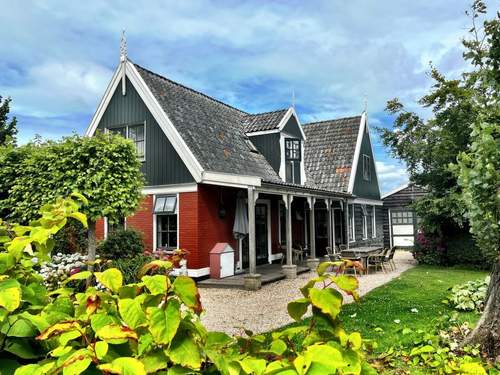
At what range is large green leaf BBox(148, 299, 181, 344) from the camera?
4.04 ft

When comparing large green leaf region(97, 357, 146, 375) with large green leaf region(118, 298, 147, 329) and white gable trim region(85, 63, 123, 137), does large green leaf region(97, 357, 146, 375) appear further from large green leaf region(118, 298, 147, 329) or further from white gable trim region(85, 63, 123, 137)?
white gable trim region(85, 63, 123, 137)

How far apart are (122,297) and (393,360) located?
429cm

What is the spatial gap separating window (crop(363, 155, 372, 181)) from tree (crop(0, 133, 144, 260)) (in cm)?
1588

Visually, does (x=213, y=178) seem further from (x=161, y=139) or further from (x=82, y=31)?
(x=82, y=31)

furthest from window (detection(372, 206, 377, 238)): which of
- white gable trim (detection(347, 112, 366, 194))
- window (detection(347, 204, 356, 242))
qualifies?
white gable trim (detection(347, 112, 366, 194))

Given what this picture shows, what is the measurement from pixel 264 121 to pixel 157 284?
16589mm

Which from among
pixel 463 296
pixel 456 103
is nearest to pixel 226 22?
pixel 463 296

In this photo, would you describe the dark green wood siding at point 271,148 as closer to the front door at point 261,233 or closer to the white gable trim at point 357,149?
the front door at point 261,233

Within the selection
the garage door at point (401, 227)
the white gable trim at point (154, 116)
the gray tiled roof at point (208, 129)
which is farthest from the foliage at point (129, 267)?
the garage door at point (401, 227)

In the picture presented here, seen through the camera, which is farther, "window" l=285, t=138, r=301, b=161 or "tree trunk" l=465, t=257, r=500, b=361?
"window" l=285, t=138, r=301, b=161

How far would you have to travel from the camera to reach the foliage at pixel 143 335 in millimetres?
1232

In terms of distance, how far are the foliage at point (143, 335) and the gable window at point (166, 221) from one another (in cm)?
1149

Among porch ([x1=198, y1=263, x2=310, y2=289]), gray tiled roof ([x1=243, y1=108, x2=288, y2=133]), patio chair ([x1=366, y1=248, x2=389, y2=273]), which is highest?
gray tiled roof ([x1=243, y1=108, x2=288, y2=133])

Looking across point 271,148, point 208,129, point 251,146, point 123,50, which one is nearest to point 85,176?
point 208,129
